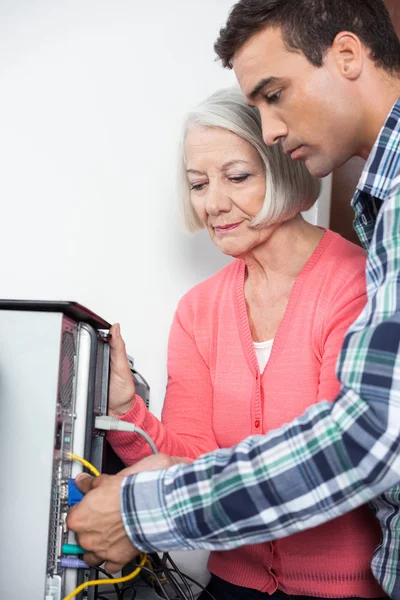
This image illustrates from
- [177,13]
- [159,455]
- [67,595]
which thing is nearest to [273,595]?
[159,455]

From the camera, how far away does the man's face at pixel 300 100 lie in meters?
1.04

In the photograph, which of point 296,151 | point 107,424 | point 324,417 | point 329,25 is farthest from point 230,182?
point 324,417

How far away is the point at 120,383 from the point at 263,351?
30 centimetres

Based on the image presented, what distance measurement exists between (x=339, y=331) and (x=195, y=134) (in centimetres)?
53

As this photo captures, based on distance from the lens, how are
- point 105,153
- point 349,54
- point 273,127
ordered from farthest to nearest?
point 105,153 < point 273,127 < point 349,54

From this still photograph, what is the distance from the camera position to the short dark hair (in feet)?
3.39

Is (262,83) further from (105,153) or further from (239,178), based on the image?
(105,153)

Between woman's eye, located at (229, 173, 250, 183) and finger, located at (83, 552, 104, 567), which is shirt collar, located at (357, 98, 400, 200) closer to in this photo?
woman's eye, located at (229, 173, 250, 183)

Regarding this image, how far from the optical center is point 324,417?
79cm

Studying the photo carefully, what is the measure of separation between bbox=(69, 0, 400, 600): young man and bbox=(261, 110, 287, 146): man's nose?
1.2 inches

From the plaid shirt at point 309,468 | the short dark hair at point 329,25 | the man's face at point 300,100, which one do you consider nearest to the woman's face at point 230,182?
the man's face at point 300,100

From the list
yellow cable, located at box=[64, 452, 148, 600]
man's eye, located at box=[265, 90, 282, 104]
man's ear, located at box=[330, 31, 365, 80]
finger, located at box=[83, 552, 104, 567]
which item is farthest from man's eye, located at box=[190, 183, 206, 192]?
finger, located at box=[83, 552, 104, 567]

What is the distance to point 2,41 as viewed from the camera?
1.75m

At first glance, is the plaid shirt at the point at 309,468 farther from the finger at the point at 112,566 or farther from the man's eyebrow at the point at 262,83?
the man's eyebrow at the point at 262,83
